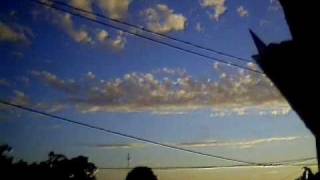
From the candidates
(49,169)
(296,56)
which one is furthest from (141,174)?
(49,169)

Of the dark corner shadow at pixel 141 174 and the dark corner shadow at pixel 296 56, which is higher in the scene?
the dark corner shadow at pixel 296 56

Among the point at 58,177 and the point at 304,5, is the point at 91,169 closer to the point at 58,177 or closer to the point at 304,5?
the point at 58,177

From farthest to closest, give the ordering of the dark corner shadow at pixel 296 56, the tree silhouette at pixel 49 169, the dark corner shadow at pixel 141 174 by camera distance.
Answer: the tree silhouette at pixel 49 169 < the dark corner shadow at pixel 141 174 < the dark corner shadow at pixel 296 56

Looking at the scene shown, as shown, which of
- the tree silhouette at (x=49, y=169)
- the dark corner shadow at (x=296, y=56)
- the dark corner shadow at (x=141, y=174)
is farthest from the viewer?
the tree silhouette at (x=49, y=169)

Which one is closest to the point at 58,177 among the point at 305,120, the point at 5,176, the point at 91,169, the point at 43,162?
the point at 43,162

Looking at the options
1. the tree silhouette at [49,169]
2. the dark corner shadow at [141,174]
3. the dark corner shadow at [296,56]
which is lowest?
the dark corner shadow at [141,174]

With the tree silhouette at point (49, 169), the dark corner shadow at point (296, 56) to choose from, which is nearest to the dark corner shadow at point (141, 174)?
the dark corner shadow at point (296, 56)

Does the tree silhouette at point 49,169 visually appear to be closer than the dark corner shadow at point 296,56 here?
No

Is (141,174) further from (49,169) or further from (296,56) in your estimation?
(49,169)

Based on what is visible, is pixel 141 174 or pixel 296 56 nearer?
pixel 296 56

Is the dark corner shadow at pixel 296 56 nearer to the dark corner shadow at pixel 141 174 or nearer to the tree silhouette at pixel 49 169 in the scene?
the dark corner shadow at pixel 141 174

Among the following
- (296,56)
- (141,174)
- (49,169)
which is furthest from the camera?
(49,169)

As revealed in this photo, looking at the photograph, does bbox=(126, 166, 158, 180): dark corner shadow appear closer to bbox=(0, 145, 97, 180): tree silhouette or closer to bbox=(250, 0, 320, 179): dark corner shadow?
bbox=(250, 0, 320, 179): dark corner shadow

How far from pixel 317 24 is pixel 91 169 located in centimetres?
7335
